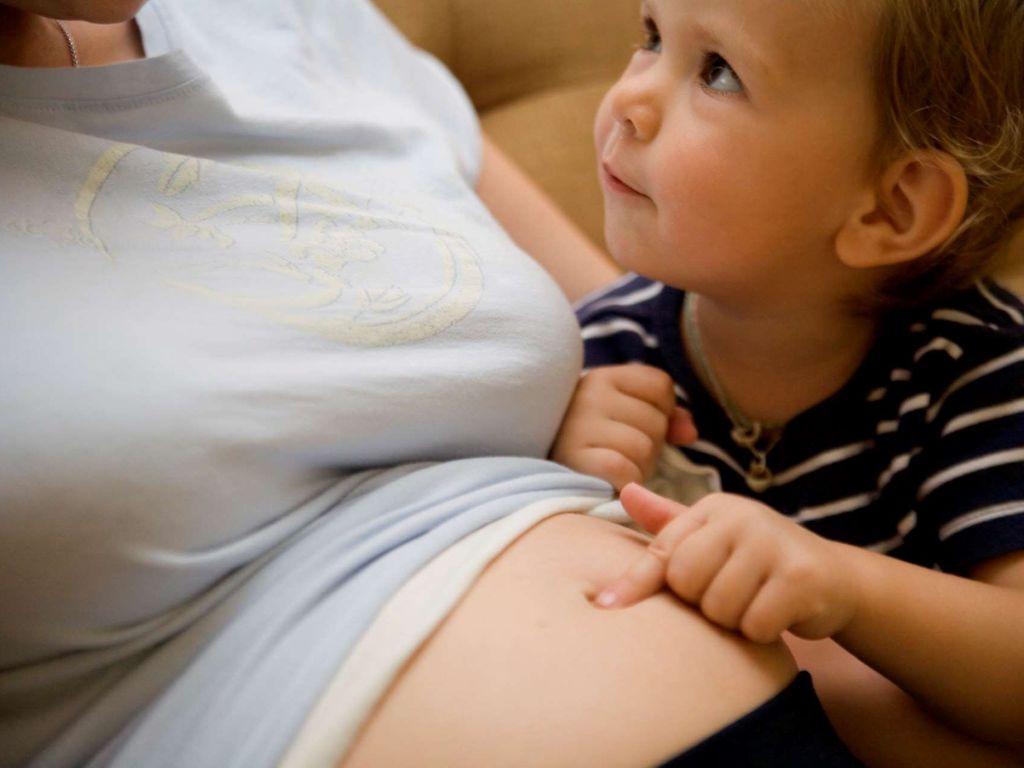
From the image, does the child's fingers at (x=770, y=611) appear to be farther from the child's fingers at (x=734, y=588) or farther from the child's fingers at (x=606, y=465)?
the child's fingers at (x=606, y=465)

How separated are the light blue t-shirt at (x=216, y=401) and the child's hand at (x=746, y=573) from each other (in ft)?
0.32

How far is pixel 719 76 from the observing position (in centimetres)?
74

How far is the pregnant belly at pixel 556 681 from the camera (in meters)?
0.53

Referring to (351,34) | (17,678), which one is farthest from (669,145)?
(17,678)

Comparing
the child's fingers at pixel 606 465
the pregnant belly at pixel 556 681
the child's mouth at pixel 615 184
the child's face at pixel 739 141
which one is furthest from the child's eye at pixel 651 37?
the pregnant belly at pixel 556 681

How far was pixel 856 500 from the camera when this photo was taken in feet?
2.75

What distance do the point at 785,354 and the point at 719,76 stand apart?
266mm

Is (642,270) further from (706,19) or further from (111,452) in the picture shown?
(111,452)

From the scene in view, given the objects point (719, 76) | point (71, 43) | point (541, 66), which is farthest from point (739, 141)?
point (541, 66)

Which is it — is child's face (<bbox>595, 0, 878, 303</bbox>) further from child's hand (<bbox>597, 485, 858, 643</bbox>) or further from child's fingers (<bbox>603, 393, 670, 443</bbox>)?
child's hand (<bbox>597, 485, 858, 643</bbox>)

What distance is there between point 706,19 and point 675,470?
0.39 m

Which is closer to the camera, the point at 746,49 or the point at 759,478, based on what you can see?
the point at 746,49

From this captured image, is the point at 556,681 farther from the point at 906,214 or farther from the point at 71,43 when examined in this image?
the point at 71,43

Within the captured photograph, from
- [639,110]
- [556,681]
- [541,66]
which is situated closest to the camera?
[556,681]
